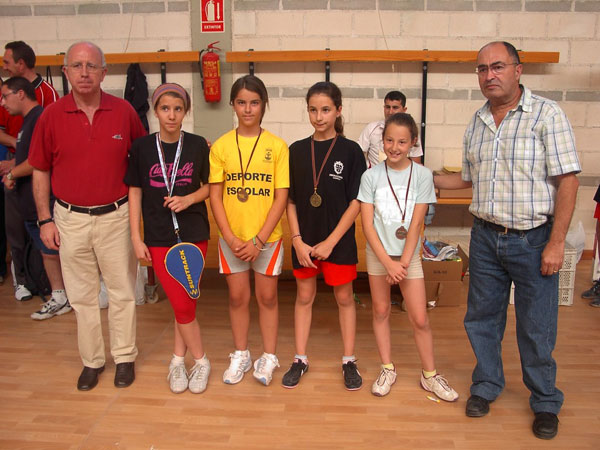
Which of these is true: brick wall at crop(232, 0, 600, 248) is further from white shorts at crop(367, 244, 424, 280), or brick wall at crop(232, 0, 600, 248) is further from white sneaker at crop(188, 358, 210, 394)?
white sneaker at crop(188, 358, 210, 394)

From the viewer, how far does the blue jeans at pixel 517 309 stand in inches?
85.7

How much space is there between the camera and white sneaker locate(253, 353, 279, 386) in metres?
2.61

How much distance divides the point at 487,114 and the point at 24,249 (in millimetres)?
3306

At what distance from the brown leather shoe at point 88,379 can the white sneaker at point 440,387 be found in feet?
5.26

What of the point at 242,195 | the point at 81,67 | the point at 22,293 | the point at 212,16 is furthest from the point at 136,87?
the point at 242,195

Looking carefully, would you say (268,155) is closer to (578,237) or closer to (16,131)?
(16,131)

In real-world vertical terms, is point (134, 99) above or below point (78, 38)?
below

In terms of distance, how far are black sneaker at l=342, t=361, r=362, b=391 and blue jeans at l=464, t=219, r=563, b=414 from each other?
1.75 feet

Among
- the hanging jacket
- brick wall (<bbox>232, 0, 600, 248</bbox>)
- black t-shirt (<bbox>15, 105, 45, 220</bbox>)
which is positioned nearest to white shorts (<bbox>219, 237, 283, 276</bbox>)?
black t-shirt (<bbox>15, 105, 45, 220</bbox>)

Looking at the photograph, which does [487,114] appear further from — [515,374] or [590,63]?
[590,63]

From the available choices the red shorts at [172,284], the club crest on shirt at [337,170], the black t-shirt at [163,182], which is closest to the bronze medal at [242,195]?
the black t-shirt at [163,182]

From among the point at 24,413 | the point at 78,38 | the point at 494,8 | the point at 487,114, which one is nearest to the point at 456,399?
the point at 487,114

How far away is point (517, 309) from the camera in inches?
90.0

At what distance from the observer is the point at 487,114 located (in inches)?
88.2
